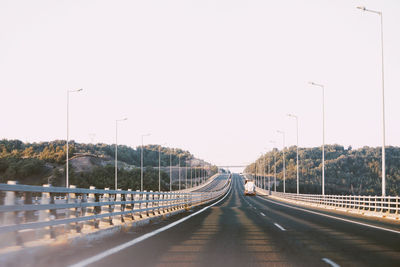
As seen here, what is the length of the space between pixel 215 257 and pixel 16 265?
3.70 meters

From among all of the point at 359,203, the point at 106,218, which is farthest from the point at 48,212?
the point at 359,203

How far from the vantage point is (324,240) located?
502 inches

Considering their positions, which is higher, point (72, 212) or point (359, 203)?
point (72, 212)

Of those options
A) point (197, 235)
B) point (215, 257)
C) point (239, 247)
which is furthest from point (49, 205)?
point (197, 235)

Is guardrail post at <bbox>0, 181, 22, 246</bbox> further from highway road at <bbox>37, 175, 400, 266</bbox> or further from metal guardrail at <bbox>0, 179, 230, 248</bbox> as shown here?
highway road at <bbox>37, 175, 400, 266</bbox>

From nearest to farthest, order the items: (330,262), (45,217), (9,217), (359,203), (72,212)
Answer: (9,217) < (330,262) < (45,217) < (72,212) < (359,203)

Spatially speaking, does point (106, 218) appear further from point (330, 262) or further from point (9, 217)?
point (330, 262)

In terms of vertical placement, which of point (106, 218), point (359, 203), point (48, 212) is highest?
point (48, 212)

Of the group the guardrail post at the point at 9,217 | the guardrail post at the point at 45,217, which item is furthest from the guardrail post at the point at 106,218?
the guardrail post at the point at 9,217

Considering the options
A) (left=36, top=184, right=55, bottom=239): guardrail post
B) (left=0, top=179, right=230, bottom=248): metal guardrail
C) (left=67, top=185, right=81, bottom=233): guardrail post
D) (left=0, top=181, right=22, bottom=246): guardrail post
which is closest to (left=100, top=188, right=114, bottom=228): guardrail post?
(left=0, top=179, right=230, bottom=248): metal guardrail

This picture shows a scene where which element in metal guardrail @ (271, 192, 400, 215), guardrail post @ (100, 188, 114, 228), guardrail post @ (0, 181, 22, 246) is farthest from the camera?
metal guardrail @ (271, 192, 400, 215)

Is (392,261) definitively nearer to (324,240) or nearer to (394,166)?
(324,240)

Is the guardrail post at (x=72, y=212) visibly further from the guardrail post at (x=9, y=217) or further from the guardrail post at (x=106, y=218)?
the guardrail post at (x=9, y=217)

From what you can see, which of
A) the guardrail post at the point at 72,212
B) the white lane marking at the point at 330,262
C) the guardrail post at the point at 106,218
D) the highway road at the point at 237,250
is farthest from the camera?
the guardrail post at the point at 106,218
